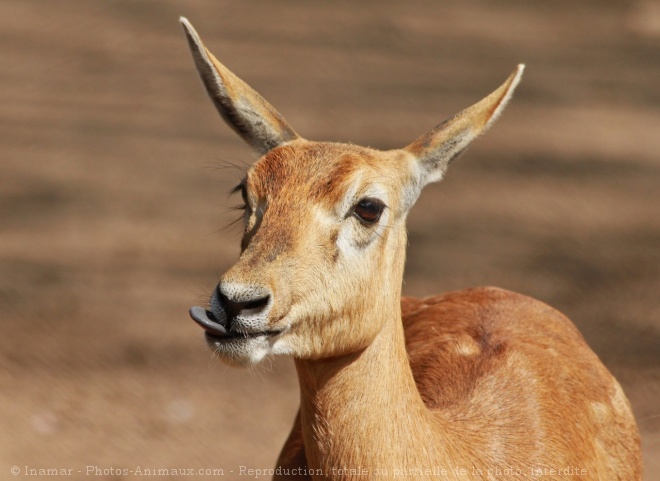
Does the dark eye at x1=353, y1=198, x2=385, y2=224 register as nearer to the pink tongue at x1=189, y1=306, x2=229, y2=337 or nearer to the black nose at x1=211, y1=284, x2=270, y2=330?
the black nose at x1=211, y1=284, x2=270, y2=330

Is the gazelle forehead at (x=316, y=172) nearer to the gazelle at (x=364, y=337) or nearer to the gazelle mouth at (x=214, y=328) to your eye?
the gazelle at (x=364, y=337)

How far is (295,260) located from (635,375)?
17.0ft

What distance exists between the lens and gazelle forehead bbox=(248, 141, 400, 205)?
3.93 m

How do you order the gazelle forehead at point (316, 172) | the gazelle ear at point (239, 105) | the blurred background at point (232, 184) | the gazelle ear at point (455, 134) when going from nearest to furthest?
the gazelle forehead at point (316, 172), the gazelle ear at point (455, 134), the gazelle ear at point (239, 105), the blurred background at point (232, 184)

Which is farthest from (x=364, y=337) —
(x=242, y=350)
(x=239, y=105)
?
(x=239, y=105)

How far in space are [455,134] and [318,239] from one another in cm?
88

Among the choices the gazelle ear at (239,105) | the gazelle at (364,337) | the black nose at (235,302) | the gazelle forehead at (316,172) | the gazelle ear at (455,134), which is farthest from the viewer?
the gazelle ear at (239,105)

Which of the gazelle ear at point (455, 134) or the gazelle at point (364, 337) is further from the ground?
the gazelle ear at point (455, 134)

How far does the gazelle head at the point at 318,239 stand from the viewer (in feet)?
11.8

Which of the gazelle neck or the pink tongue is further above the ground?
the pink tongue

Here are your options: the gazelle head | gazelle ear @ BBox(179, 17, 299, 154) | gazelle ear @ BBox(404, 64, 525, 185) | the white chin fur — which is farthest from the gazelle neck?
gazelle ear @ BBox(179, 17, 299, 154)

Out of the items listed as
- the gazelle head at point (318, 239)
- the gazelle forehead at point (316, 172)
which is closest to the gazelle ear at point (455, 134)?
the gazelle head at point (318, 239)

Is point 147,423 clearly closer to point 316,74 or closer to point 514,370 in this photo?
point 514,370

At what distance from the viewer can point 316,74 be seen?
1330 cm
